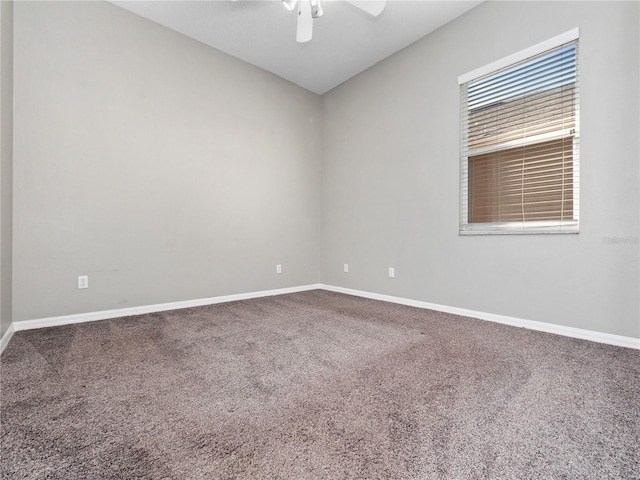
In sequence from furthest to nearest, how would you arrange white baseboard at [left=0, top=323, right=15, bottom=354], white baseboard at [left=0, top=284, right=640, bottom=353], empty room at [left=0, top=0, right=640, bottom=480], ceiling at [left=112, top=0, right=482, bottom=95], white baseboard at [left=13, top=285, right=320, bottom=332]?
ceiling at [left=112, top=0, right=482, bottom=95] → white baseboard at [left=13, top=285, right=320, bottom=332] → white baseboard at [left=0, top=284, right=640, bottom=353] → white baseboard at [left=0, top=323, right=15, bottom=354] → empty room at [left=0, top=0, right=640, bottom=480]

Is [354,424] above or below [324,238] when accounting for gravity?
below

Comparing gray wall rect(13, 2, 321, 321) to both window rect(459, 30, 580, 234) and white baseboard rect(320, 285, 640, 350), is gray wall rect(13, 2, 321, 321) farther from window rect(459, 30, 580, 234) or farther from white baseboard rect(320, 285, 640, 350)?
window rect(459, 30, 580, 234)

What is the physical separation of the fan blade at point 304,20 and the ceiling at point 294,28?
515 millimetres

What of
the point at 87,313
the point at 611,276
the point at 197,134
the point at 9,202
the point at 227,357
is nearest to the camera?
the point at 227,357

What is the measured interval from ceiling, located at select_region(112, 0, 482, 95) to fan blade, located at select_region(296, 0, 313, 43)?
0.52 metres

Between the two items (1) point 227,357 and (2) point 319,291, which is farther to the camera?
(2) point 319,291

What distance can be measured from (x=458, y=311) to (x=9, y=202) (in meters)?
3.78

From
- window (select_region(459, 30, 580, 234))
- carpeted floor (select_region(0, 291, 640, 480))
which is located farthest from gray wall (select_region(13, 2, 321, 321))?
window (select_region(459, 30, 580, 234))

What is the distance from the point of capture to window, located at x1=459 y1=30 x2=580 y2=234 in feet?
7.12

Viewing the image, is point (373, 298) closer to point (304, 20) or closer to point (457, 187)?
point (457, 187)

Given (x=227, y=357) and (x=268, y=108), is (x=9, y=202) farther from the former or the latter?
(x=268, y=108)

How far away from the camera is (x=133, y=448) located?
3.21 ft

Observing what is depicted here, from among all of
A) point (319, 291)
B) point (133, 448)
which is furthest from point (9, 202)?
point (319, 291)

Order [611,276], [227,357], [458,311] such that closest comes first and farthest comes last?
[227,357] < [611,276] < [458,311]
